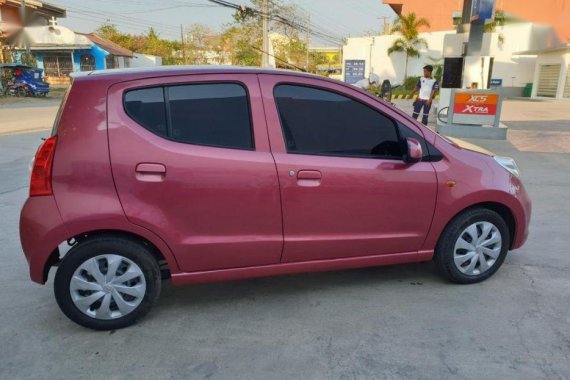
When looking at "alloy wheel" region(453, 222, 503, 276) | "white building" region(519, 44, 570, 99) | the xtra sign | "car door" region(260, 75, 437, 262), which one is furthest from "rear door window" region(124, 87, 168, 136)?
"white building" region(519, 44, 570, 99)

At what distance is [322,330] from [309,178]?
1.00 meters

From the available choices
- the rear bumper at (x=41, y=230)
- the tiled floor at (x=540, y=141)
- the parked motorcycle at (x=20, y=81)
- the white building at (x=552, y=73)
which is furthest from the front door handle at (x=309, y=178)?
the white building at (x=552, y=73)

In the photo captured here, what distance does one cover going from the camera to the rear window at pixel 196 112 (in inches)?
116

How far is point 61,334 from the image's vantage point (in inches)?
119

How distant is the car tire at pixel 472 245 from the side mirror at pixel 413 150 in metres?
0.67

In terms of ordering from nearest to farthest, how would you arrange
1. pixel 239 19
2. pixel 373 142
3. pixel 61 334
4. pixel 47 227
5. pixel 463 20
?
pixel 47 227 < pixel 61 334 < pixel 373 142 < pixel 463 20 < pixel 239 19

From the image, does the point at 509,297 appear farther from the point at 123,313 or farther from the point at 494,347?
the point at 123,313

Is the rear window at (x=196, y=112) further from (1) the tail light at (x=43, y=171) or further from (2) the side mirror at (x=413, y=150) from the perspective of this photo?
(2) the side mirror at (x=413, y=150)

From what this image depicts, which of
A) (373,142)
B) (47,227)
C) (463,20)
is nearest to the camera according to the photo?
(47,227)

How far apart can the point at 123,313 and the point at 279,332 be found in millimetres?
1027

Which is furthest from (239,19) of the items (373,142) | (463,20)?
(373,142)

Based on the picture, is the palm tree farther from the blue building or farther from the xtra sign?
the xtra sign

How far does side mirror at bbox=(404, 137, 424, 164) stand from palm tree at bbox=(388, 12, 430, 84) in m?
35.3

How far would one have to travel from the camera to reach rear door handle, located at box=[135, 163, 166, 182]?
2859 mm
